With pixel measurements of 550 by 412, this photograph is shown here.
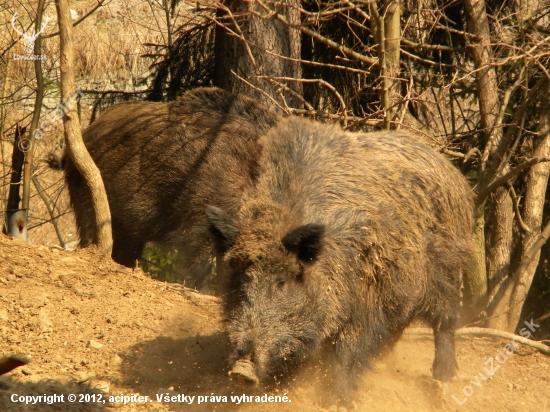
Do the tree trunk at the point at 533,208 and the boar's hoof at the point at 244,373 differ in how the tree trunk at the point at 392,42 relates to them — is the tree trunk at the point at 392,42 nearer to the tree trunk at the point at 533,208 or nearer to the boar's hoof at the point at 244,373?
the tree trunk at the point at 533,208

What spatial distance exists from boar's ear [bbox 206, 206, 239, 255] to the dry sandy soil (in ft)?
3.40

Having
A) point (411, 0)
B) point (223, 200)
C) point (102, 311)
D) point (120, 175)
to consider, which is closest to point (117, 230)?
point (120, 175)

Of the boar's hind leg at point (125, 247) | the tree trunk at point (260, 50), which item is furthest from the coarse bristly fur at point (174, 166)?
the tree trunk at point (260, 50)

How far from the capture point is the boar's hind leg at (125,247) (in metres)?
7.45

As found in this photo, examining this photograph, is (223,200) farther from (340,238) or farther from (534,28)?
(534,28)

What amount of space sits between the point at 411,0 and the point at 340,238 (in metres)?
→ 4.71

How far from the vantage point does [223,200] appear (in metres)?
6.69

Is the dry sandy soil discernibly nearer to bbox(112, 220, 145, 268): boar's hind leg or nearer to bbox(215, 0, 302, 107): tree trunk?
bbox(112, 220, 145, 268): boar's hind leg

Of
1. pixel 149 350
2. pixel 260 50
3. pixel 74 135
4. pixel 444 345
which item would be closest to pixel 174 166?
pixel 74 135

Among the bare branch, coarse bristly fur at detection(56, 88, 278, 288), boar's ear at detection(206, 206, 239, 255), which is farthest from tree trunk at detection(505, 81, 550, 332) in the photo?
boar's ear at detection(206, 206, 239, 255)

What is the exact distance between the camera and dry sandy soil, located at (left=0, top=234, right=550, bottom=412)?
4.46 m

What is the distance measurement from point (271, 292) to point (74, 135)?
291 centimetres

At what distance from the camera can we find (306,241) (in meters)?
4.20

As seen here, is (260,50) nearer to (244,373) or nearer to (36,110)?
(36,110)
